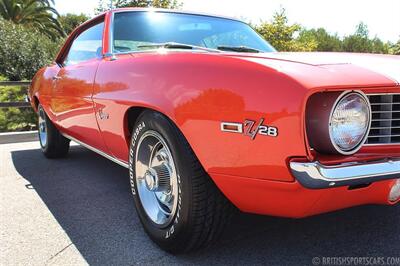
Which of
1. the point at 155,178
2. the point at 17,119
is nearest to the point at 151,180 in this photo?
the point at 155,178

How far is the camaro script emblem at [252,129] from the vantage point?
1.74 meters

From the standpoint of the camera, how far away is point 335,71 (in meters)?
1.82

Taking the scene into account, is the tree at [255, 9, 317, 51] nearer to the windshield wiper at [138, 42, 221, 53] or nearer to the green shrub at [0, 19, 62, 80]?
the green shrub at [0, 19, 62, 80]

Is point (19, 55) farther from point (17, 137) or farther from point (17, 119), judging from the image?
point (17, 137)

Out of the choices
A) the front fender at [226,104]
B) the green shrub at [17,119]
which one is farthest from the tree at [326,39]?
the front fender at [226,104]

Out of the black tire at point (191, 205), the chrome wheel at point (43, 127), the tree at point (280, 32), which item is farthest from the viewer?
the tree at point (280, 32)

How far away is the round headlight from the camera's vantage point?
1.77m

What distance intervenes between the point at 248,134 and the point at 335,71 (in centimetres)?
47

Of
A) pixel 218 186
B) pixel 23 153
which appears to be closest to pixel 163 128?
pixel 218 186

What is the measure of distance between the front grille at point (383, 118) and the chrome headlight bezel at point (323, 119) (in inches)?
7.5

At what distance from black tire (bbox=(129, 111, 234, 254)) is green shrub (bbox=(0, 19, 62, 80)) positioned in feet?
38.8

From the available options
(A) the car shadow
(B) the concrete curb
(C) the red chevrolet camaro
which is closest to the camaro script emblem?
(C) the red chevrolet camaro

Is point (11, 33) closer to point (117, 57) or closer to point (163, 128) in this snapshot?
point (117, 57)
